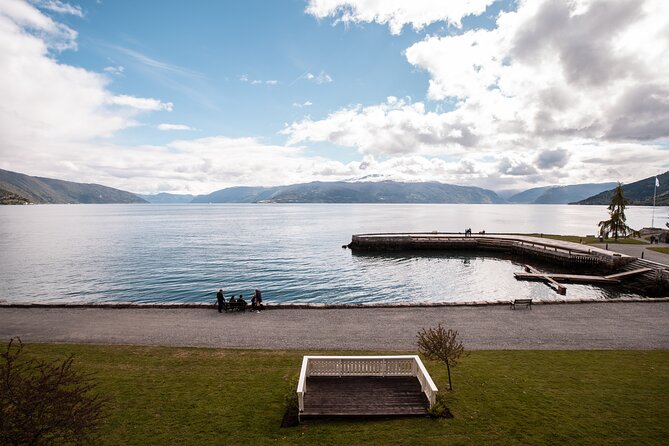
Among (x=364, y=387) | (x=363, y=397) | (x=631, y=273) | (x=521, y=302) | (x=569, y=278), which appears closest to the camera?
(x=363, y=397)

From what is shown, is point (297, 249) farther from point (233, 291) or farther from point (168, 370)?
point (168, 370)

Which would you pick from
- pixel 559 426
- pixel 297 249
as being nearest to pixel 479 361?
pixel 559 426

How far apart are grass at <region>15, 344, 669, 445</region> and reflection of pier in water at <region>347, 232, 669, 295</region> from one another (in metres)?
26.4

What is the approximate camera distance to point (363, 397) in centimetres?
1272

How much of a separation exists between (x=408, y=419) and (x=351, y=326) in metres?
9.62

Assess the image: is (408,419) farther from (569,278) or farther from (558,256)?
(558,256)

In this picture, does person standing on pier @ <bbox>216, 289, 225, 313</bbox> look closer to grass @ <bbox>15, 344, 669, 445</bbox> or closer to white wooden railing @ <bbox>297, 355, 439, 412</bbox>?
grass @ <bbox>15, 344, 669, 445</bbox>

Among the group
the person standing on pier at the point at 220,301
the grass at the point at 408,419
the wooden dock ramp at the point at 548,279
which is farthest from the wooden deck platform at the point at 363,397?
the wooden dock ramp at the point at 548,279

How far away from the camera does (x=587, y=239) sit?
67.4 m

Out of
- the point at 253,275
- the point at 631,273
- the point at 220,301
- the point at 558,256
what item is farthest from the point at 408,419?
the point at 558,256

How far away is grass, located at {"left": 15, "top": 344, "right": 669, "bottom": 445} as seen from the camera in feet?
35.4

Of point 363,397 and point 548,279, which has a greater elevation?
point 363,397

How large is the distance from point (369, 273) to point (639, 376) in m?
35.7

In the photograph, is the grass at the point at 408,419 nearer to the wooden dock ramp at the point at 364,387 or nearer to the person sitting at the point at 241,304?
the wooden dock ramp at the point at 364,387
